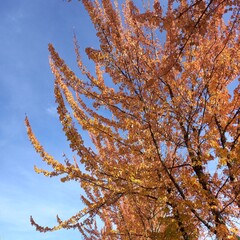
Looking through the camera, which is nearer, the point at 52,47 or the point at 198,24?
the point at 198,24

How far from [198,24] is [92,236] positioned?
35.6ft

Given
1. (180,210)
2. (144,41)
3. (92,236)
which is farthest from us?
(92,236)

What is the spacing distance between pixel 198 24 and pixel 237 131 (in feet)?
11.1

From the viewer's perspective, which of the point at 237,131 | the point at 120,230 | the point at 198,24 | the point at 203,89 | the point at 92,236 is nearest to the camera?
the point at 198,24

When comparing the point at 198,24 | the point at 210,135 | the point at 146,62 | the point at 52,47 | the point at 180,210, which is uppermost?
the point at 52,47

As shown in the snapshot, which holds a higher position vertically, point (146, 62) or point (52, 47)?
point (52, 47)

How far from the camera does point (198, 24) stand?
3328 mm

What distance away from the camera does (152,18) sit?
3.50 meters

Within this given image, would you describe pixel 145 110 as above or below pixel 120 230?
above

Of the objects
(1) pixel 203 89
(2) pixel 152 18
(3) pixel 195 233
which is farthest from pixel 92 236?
(2) pixel 152 18

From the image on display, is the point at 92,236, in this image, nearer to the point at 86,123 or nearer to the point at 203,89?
the point at 86,123

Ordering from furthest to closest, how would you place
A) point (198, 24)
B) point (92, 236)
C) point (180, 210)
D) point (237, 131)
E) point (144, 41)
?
point (92, 236) → point (144, 41) → point (237, 131) → point (180, 210) → point (198, 24)

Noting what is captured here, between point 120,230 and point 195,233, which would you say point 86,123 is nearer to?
point 195,233

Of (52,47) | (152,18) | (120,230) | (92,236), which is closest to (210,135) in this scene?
(152,18)
